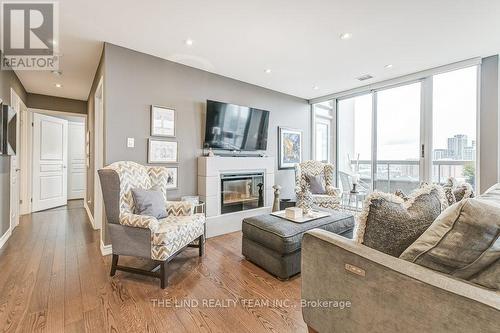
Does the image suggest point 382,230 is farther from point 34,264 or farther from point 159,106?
point 34,264

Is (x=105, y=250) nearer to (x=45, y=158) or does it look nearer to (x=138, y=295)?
(x=138, y=295)

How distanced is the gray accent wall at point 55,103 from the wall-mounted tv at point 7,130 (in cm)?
158

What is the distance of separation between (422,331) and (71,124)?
7.81 metres

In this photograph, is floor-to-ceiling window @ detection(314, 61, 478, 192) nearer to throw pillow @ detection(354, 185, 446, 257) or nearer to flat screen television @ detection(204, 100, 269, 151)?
flat screen television @ detection(204, 100, 269, 151)

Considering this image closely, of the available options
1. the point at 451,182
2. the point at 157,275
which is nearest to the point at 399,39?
the point at 451,182

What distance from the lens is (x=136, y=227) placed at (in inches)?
82.7

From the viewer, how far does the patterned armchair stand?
13.3ft

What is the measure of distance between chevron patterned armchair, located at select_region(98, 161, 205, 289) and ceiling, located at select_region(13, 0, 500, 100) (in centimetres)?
150

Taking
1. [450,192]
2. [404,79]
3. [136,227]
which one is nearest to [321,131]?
[404,79]

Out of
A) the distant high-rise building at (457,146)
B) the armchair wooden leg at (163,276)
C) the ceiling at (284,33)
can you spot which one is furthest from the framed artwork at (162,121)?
the distant high-rise building at (457,146)

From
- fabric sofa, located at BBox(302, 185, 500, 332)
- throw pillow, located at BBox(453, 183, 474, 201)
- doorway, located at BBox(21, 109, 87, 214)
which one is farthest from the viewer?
doorway, located at BBox(21, 109, 87, 214)

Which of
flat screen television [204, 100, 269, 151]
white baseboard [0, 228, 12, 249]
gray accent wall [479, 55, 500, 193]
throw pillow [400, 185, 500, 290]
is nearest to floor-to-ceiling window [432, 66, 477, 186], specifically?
gray accent wall [479, 55, 500, 193]

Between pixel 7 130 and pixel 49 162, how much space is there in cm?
243

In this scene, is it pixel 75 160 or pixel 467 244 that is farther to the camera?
pixel 75 160
